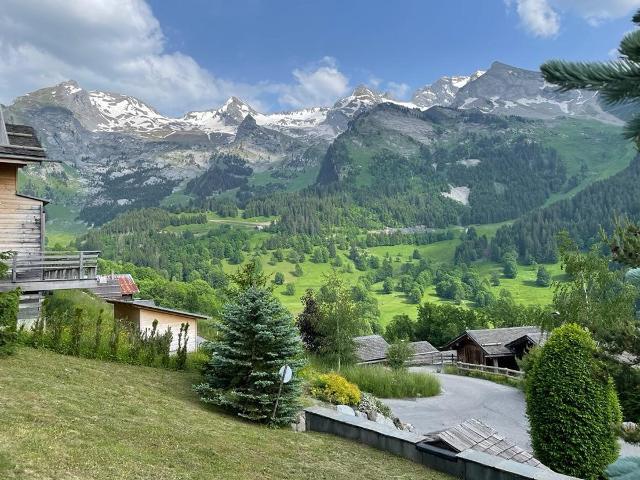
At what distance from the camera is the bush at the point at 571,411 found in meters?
15.6

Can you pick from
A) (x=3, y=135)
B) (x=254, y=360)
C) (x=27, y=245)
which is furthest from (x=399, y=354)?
(x=3, y=135)

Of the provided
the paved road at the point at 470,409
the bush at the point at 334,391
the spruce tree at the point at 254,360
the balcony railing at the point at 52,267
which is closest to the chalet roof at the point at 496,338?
the paved road at the point at 470,409

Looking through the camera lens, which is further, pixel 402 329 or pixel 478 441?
pixel 402 329

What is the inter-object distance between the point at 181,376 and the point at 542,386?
484 inches

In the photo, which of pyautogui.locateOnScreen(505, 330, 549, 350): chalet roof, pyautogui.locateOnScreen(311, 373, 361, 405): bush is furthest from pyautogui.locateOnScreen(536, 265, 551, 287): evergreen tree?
pyautogui.locateOnScreen(311, 373, 361, 405): bush

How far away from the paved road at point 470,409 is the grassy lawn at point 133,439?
15998 millimetres

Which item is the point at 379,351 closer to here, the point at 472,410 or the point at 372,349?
the point at 372,349

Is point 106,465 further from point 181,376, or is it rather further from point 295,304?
point 295,304

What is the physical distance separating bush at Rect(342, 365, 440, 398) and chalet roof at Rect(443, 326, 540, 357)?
21794 mm

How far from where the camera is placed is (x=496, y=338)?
5834cm

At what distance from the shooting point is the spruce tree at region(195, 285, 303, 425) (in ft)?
50.6

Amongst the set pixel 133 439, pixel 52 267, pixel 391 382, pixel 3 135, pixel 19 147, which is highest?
pixel 3 135

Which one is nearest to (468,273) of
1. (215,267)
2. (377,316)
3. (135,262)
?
(377,316)

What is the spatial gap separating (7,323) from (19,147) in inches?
384
